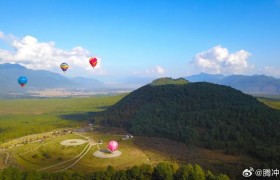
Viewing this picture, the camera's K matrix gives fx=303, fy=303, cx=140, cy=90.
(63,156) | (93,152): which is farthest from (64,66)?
(93,152)

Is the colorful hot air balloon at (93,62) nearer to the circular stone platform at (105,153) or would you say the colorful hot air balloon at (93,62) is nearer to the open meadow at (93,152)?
the open meadow at (93,152)

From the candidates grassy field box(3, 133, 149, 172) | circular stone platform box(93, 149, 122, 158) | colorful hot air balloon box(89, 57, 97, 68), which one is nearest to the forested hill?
grassy field box(3, 133, 149, 172)

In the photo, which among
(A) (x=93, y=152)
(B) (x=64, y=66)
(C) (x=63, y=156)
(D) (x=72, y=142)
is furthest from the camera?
(D) (x=72, y=142)

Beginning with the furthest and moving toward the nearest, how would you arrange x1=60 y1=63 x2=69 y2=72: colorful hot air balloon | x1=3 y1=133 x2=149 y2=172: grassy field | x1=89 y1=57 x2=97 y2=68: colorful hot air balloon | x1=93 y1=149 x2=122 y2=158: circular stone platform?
x1=60 y1=63 x2=69 y2=72: colorful hot air balloon, x1=89 y1=57 x2=97 y2=68: colorful hot air balloon, x1=93 y1=149 x2=122 y2=158: circular stone platform, x1=3 y1=133 x2=149 y2=172: grassy field

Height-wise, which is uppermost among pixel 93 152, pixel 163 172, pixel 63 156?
pixel 163 172

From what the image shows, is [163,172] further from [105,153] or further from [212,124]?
[212,124]

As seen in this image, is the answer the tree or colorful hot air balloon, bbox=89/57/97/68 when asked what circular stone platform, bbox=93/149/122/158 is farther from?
colorful hot air balloon, bbox=89/57/97/68

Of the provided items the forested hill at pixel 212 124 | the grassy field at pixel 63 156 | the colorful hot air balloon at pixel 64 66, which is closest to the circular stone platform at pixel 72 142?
the grassy field at pixel 63 156

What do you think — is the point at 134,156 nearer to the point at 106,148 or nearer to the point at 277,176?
the point at 106,148

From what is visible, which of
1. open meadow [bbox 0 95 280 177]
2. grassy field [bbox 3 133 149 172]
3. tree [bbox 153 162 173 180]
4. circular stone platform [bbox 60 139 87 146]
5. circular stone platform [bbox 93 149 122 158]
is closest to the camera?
tree [bbox 153 162 173 180]

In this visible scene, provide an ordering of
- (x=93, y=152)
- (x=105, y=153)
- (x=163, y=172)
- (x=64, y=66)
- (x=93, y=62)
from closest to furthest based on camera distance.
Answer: (x=163, y=172)
(x=105, y=153)
(x=93, y=152)
(x=93, y=62)
(x=64, y=66)

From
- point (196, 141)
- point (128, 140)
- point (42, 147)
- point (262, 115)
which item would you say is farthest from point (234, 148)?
point (42, 147)
